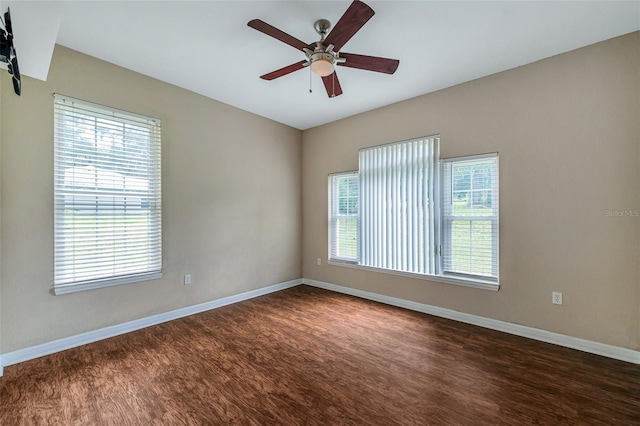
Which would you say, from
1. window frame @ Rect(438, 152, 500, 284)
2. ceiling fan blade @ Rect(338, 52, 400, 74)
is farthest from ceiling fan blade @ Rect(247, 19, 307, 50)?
window frame @ Rect(438, 152, 500, 284)

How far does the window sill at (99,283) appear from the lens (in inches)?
102

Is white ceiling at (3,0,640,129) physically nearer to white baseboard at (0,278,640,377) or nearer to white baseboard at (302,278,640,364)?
white baseboard at (0,278,640,377)

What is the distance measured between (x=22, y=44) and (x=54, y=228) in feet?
5.08

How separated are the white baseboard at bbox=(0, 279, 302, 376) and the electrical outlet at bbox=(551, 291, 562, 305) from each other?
3.75 metres

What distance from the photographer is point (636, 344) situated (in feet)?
7.80

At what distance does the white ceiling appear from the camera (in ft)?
6.89

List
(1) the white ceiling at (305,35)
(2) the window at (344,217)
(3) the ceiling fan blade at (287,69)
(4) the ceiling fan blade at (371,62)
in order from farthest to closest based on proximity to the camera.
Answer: (2) the window at (344,217)
(3) the ceiling fan blade at (287,69)
(4) the ceiling fan blade at (371,62)
(1) the white ceiling at (305,35)

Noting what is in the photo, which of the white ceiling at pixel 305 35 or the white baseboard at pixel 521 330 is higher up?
the white ceiling at pixel 305 35

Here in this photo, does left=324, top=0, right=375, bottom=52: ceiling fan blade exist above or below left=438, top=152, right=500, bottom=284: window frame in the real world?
above

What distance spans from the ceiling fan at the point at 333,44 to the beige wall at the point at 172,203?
1715 millimetres

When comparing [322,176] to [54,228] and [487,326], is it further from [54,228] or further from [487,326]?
[54,228]

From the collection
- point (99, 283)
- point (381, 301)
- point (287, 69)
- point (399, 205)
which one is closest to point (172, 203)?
point (99, 283)

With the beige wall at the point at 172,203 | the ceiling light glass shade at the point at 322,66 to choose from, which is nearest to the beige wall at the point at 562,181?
the ceiling light glass shade at the point at 322,66

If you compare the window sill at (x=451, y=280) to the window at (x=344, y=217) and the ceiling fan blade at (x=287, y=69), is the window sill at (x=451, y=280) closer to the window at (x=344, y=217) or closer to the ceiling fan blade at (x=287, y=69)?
the window at (x=344, y=217)
